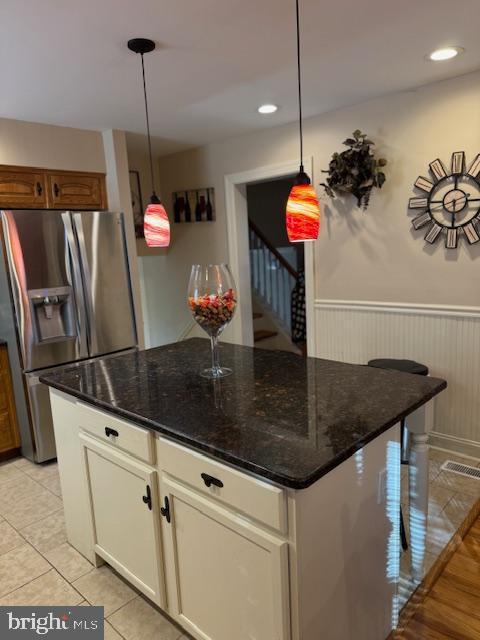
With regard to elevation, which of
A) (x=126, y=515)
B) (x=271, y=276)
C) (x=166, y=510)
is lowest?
(x=126, y=515)

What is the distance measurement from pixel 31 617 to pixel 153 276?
3.83 m

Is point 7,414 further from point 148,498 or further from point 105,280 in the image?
point 148,498

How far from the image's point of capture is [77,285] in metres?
3.30

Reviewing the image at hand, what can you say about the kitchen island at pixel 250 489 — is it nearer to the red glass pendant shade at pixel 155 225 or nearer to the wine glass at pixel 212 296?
the wine glass at pixel 212 296

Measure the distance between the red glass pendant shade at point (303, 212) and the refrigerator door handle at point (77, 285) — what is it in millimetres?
2018

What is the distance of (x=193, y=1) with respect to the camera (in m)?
1.81

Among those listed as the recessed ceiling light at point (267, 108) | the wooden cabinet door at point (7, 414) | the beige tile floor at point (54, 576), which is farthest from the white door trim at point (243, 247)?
the beige tile floor at point (54, 576)

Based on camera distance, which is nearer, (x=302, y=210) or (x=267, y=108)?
(x=302, y=210)

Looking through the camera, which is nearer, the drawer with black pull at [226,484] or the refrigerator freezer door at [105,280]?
the drawer with black pull at [226,484]

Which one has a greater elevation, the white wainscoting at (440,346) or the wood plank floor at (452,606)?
the white wainscoting at (440,346)

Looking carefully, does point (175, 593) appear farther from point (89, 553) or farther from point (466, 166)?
point (466, 166)

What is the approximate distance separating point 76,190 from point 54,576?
270 centimetres

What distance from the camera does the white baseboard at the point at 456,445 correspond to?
3.04m

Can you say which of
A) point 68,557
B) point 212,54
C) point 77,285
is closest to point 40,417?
point 77,285
